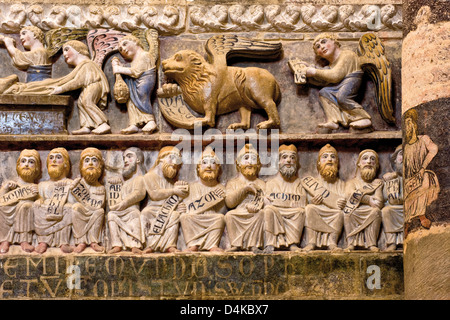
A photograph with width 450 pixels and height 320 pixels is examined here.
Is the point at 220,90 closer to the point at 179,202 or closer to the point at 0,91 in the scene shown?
the point at 179,202

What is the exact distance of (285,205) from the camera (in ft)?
40.5

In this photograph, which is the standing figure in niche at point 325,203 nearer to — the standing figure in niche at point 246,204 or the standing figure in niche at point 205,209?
the standing figure in niche at point 246,204

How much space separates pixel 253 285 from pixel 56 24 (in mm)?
3818

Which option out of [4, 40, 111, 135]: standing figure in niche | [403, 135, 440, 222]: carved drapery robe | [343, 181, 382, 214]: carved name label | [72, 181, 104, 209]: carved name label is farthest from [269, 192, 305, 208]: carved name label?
[4, 40, 111, 135]: standing figure in niche

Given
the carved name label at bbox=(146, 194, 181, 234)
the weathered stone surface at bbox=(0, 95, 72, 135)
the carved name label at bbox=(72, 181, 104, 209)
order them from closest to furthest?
1. the carved name label at bbox=(146, 194, 181, 234)
2. the carved name label at bbox=(72, 181, 104, 209)
3. the weathered stone surface at bbox=(0, 95, 72, 135)

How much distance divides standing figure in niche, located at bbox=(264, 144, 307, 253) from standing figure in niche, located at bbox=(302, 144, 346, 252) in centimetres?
10

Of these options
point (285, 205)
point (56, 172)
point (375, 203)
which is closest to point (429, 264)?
point (375, 203)

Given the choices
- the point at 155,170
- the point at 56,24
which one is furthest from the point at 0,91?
the point at 155,170

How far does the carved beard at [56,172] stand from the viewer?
40.7 feet

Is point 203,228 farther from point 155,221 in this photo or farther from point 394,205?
point 394,205

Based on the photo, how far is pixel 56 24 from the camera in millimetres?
13039

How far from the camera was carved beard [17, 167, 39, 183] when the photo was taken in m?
12.4

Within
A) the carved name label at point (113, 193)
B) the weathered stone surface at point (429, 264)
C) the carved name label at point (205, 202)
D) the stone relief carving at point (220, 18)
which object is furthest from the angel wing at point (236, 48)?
the weathered stone surface at point (429, 264)

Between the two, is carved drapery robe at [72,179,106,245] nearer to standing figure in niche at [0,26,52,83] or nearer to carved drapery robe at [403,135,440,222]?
standing figure in niche at [0,26,52,83]
